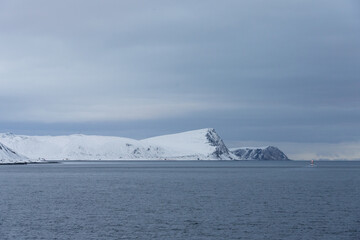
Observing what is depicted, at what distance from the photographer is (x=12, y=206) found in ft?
230

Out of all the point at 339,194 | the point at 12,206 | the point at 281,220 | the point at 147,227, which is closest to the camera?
the point at 147,227

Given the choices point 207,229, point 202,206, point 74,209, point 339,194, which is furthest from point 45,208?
point 339,194

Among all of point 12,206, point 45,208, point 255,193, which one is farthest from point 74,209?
point 255,193

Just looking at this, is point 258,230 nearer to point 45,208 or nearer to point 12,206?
point 45,208

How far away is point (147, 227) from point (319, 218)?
20.5m

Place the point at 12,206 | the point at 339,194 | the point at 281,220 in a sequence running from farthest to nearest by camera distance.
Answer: the point at 339,194, the point at 12,206, the point at 281,220

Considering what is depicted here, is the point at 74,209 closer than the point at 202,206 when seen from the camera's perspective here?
Yes

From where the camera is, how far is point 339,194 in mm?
89938

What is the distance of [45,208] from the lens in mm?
68250

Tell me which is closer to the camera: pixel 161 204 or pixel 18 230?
pixel 18 230

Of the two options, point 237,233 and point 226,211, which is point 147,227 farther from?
point 226,211

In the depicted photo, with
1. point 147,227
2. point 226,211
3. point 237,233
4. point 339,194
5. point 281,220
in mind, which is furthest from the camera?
point 339,194

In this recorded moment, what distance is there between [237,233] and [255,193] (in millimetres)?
43154

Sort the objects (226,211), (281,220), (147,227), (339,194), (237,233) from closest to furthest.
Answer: (237,233), (147,227), (281,220), (226,211), (339,194)
